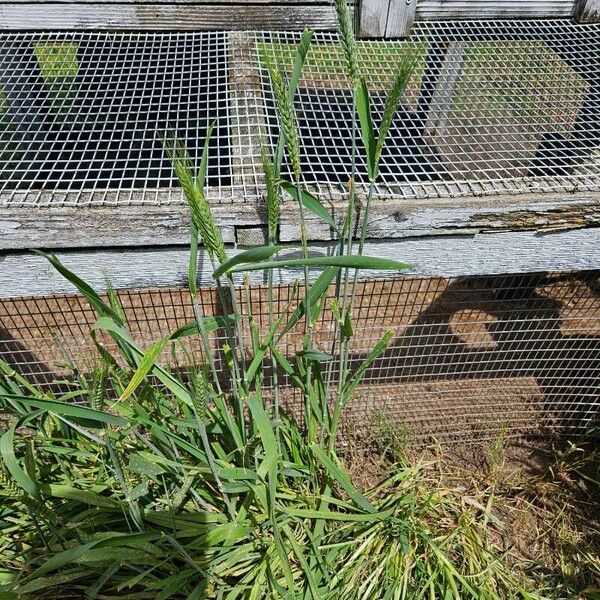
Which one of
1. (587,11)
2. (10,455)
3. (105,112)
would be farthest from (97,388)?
(587,11)

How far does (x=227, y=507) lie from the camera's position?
127 centimetres

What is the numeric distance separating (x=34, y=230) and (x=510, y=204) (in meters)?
0.93

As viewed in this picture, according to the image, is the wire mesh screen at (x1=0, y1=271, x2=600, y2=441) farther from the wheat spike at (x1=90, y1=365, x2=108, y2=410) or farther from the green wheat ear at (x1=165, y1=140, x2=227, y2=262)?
the green wheat ear at (x1=165, y1=140, x2=227, y2=262)

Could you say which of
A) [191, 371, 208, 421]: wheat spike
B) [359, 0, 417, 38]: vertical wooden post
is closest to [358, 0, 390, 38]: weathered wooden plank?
[359, 0, 417, 38]: vertical wooden post

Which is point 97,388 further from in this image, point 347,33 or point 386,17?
point 386,17

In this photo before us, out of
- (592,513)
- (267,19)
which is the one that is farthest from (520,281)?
(267,19)

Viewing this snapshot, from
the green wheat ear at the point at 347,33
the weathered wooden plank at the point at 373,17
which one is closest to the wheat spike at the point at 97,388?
the green wheat ear at the point at 347,33

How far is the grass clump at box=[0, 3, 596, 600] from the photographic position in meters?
1.06

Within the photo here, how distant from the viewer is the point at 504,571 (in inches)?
57.4

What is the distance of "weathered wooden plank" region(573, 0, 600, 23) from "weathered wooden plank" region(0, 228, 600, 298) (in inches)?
32.9

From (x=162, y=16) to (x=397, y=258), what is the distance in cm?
97

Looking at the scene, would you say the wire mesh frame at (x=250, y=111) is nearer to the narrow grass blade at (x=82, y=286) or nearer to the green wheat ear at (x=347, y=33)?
the narrow grass blade at (x=82, y=286)

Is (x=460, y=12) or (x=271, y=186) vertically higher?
(x=271, y=186)

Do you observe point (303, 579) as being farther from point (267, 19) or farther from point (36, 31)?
point (36, 31)
